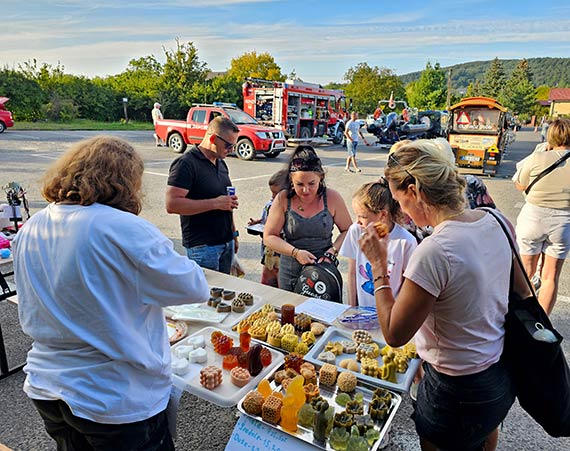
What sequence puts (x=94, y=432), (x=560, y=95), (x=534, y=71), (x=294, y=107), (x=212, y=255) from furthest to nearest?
(x=534, y=71) < (x=560, y=95) < (x=294, y=107) < (x=212, y=255) < (x=94, y=432)

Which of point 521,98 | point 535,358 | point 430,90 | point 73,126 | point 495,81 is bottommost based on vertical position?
point 535,358

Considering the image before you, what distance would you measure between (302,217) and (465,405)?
165 centimetres

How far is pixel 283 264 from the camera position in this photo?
301 cm

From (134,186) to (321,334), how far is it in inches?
53.1

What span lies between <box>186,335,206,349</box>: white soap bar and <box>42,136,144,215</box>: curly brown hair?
0.91 m

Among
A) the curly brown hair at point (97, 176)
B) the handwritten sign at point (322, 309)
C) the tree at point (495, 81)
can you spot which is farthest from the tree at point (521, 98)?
the curly brown hair at point (97, 176)

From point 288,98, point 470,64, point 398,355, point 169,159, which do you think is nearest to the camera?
point 398,355

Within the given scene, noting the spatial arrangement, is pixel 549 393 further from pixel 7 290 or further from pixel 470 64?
pixel 470 64

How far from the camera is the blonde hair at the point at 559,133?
349 cm

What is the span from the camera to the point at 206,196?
3.17 m

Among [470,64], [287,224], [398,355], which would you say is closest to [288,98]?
[287,224]

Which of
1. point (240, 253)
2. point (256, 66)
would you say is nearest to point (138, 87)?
point (256, 66)

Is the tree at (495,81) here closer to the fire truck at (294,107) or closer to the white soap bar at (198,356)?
the fire truck at (294,107)

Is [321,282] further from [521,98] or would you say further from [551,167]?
[521,98]
